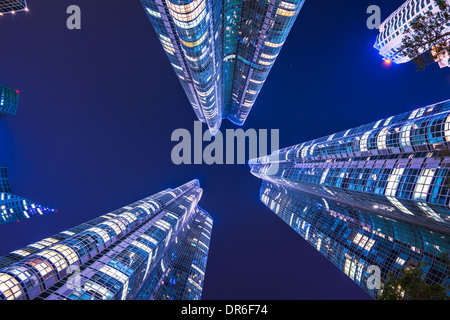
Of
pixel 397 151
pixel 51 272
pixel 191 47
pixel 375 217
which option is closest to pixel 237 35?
pixel 191 47

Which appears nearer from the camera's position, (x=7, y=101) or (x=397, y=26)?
(x=397, y=26)

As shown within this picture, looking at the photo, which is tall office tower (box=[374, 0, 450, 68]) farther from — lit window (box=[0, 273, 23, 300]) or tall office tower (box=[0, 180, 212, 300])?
lit window (box=[0, 273, 23, 300])

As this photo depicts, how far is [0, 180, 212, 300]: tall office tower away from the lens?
1677 inches

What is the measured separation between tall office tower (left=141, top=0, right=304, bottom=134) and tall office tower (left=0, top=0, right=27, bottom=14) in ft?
247

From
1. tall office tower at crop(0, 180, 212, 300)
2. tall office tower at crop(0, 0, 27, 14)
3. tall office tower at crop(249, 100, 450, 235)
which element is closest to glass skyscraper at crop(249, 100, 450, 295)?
tall office tower at crop(249, 100, 450, 235)

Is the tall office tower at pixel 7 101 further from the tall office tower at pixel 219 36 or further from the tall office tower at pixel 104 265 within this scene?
the tall office tower at pixel 219 36

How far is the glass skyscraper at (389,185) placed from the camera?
4800 cm

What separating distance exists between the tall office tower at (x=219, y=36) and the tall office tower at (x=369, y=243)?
234ft

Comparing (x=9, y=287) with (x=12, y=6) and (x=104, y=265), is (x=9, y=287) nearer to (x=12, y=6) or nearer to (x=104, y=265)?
(x=104, y=265)

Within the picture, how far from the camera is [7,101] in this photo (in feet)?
443

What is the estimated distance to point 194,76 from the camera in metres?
87.6

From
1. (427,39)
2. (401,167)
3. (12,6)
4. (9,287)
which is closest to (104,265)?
(9,287)

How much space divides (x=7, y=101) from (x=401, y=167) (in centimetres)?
18907
